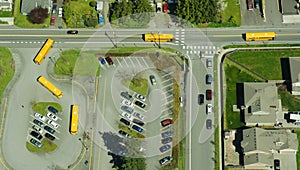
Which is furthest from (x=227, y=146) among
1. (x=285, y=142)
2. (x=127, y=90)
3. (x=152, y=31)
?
(x=152, y=31)

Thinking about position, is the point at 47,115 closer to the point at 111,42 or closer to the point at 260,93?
the point at 111,42

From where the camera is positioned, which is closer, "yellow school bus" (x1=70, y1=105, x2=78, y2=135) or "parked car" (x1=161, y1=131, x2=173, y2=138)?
"parked car" (x1=161, y1=131, x2=173, y2=138)

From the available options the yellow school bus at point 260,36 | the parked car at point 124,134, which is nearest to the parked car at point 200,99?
the parked car at point 124,134

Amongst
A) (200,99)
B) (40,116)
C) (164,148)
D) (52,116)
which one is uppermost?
(200,99)

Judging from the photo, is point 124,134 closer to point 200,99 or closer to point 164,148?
point 164,148

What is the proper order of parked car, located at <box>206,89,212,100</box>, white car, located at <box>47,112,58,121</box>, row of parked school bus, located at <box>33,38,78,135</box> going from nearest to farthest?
row of parked school bus, located at <box>33,38,78,135</box> → parked car, located at <box>206,89,212,100</box> → white car, located at <box>47,112,58,121</box>

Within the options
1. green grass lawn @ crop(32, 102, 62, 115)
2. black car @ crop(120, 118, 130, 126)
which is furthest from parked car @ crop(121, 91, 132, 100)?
green grass lawn @ crop(32, 102, 62, 115)

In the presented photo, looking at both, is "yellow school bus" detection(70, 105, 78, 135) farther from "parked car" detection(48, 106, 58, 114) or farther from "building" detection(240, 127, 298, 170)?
"building" detection(240, 127, 298, 170)

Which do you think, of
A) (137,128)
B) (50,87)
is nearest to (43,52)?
(50,87)
